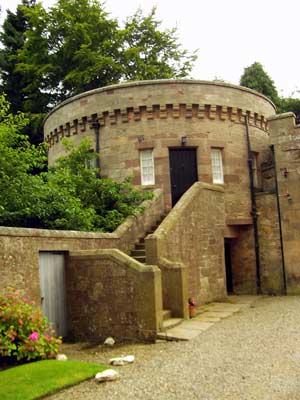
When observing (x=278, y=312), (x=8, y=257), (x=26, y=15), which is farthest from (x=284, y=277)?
(x=26, y=15)

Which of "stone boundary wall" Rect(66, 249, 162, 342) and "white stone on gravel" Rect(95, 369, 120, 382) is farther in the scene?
"stone boundary wall" Rect(66, 249, 162, 342)

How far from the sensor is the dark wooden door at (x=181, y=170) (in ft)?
55.5

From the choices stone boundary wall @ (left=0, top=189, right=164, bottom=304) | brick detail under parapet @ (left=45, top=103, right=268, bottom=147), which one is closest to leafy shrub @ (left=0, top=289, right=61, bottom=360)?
stone boundary wall @ (left=0, top=189, right=164, bottom=304)

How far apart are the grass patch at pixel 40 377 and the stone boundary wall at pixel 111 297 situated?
2.27m

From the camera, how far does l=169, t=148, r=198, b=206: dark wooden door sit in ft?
55.5

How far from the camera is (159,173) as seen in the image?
16688 millimetres

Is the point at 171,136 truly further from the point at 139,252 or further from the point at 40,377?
the point at 40,377

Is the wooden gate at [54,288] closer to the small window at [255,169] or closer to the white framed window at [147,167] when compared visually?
the white framed window at [147,167]

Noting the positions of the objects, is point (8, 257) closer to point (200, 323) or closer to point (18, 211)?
point (18, 211)

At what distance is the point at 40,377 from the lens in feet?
23.0

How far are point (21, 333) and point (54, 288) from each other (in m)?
2.50

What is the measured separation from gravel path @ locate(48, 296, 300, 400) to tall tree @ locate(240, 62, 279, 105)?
2518 cm

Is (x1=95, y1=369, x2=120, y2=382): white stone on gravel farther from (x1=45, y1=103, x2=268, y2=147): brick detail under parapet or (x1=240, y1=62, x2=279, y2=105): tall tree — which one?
(x1=240, y1=62, x2=279, y2=105): tall tree

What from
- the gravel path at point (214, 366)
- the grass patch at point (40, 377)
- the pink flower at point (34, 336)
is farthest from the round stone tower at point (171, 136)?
the grass patch at point (40, 377)
